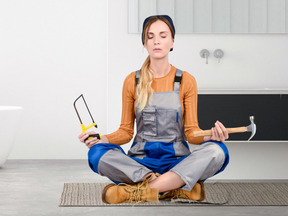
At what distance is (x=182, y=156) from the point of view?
92.6 inches

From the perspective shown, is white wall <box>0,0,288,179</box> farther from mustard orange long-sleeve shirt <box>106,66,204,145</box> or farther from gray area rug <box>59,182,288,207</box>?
mustard orange long-sleeve shirt <box>106,66,204,145</box>

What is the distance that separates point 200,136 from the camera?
2.27 m

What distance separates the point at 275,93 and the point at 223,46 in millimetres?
583

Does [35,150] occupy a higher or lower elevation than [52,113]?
lower

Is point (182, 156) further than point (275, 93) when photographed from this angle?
No

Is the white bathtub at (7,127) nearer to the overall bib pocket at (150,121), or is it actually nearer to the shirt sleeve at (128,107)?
the shirt sleeve at (128,107)

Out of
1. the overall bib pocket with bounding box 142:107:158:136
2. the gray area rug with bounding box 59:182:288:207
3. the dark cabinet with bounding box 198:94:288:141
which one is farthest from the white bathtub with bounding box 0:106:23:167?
the overall bib pocket with bounding box 142:107:158:136

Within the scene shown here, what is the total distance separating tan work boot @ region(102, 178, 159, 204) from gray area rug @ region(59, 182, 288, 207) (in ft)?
3.23

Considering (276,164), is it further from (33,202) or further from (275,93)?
(33,202)

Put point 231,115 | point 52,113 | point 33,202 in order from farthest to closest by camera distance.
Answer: point 52,113, point 231,115, point 33,202

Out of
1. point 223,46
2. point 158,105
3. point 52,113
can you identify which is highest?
point 223,46

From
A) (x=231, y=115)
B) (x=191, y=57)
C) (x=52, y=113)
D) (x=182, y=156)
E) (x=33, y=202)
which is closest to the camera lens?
(x=182, y=156)

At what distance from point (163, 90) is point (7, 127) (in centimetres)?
288

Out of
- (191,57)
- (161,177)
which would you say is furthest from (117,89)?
(161,177)
